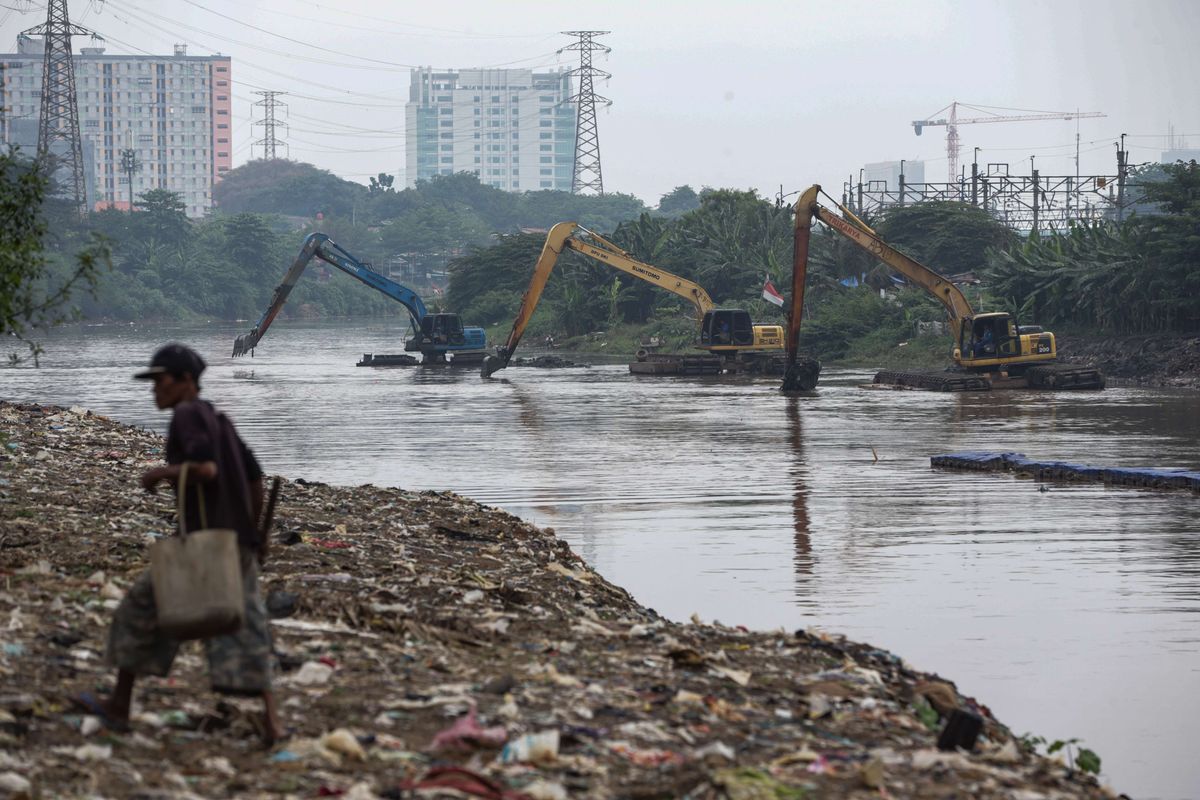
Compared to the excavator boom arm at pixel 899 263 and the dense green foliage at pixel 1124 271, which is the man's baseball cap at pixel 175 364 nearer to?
the excavator boom arm at pixel 899 263

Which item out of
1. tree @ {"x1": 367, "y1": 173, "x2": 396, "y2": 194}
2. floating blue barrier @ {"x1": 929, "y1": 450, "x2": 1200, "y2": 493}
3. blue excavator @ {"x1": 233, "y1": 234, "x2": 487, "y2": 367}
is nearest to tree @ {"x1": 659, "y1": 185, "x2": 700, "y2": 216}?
tree @ {"x1": 367, "y1": 173, "x2": 396, "y2": 194}

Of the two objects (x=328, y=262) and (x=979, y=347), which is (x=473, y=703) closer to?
(x=979, y=347)

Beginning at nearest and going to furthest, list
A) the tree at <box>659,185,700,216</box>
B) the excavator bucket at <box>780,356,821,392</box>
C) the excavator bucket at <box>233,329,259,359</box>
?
the excavator bucket at <box>780,356,821,392</box>
the excavator bucket at <box>233,329,259,359</box>
the tree at <box>659,185,700,216</box>

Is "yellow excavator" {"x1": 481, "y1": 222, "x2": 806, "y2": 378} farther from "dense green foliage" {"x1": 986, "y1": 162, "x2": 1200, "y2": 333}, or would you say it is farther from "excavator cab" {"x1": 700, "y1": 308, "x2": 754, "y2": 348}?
"dense green foliage" {"x1": 986, "y1": 162, "x2": 1200, "y2": 333}

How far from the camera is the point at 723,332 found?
173ft

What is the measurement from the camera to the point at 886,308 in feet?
204

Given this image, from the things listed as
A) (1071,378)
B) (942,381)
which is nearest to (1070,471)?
(942,381)

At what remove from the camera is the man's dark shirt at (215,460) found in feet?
22.0

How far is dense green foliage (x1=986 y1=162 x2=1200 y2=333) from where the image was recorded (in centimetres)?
4744

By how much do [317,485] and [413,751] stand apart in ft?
39.7

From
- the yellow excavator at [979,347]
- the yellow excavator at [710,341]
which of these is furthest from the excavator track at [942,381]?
the yellow excavator at [710,341]

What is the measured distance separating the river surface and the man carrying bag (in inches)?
181

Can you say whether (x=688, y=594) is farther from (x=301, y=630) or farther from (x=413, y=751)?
(x=413, y=751)

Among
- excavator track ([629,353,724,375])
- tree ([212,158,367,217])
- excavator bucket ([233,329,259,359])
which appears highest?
tree ([212,158,367,217])
